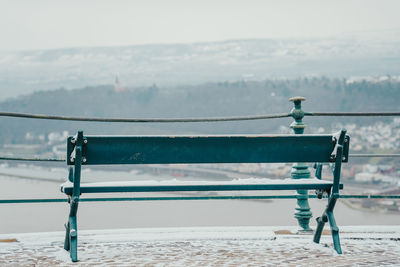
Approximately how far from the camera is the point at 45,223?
931 inches

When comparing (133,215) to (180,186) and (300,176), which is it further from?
(180,186)

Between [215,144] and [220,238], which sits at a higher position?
[215,144]

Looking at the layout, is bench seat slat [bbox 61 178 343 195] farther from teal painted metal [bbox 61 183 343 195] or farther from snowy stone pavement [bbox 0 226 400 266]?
snowy stone pavement [bbox 0 226 400 266]

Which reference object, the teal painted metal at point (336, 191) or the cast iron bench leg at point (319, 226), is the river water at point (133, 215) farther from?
the teal painted metal at point (336, 191)

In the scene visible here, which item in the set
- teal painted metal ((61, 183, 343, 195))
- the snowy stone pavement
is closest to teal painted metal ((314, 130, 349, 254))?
the snowy stone pavement

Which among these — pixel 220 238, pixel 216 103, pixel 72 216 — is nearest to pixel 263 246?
pixel 220 238

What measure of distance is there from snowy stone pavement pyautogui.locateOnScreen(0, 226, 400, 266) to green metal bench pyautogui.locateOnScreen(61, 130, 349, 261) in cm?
29

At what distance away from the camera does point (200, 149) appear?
3.57 metres

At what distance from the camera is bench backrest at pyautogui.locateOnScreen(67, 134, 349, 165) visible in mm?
3500

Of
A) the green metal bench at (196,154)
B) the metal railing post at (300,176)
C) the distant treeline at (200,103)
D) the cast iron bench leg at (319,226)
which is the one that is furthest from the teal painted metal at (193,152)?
the distant treeline at (200,103)

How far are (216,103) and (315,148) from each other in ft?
248

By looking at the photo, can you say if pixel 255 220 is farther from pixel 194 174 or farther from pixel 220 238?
pixel 220 238

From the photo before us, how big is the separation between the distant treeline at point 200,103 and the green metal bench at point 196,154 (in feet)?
Result: 172

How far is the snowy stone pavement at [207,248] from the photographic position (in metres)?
3.60
